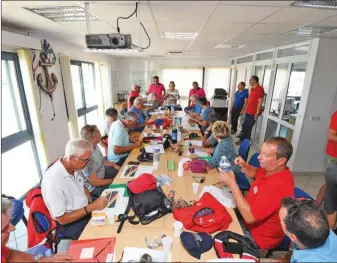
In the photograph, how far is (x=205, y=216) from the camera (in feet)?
5.07

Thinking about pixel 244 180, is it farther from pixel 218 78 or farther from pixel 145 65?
pixel 145 65

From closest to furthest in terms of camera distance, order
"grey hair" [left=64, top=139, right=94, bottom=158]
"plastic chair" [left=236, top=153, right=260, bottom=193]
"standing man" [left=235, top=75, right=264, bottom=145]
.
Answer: "grey hair" [left=64, top=139, right=94, bottom=158] < "plastic chair" [left=236, top=153, right=260, bottom=193] < "standing man" [left=235, top=75, right=264, bottom=145]

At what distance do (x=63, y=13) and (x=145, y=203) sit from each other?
2331 millimetres

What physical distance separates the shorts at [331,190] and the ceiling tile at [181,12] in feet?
7.41

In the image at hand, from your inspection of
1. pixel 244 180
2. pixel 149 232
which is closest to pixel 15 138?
pixel 149 232

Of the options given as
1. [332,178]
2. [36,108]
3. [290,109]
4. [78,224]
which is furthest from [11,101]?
[290,109]

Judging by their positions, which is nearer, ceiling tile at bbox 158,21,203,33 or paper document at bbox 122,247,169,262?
paper document at bbox 122,247,169,262

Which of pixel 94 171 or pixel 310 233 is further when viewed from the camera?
pixel 94 171

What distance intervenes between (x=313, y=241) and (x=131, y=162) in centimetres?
195

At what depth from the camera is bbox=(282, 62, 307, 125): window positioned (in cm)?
391

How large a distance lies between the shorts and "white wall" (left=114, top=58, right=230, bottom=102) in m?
7.48

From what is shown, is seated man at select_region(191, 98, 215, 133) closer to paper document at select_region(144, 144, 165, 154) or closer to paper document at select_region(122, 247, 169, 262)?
paper document at select_region(144, 144, 165, 154)

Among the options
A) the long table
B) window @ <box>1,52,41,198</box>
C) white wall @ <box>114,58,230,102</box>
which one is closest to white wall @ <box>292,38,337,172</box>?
the long table

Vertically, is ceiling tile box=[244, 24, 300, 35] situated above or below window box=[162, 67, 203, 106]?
above
